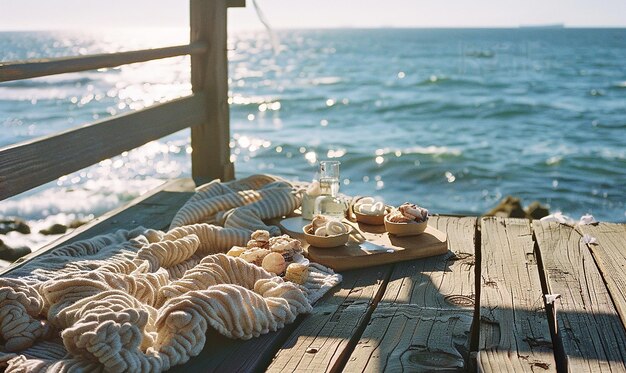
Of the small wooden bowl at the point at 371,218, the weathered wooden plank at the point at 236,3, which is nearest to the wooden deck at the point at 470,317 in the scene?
the small wooden bowl at the point at 371,218

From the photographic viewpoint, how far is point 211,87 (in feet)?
16.0

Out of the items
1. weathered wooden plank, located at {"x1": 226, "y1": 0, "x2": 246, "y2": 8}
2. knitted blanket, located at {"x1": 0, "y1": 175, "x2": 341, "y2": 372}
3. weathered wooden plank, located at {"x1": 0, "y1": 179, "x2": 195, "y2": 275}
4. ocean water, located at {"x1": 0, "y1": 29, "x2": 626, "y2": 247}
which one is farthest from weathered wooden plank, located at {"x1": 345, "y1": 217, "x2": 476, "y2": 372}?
weathered wooden plank, located at {"x1": 226, "y1": 0, "x2": 246, "y2": 8}

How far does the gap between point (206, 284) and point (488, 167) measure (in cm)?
1111

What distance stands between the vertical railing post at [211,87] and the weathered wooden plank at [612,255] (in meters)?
2.26

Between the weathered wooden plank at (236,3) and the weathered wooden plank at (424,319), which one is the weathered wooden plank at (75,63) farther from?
the weathered wooden plank at (424,319)

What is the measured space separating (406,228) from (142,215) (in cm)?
148

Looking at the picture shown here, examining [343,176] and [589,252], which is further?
[343,176]

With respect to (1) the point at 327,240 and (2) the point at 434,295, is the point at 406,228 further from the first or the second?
(2) the point at 434,295

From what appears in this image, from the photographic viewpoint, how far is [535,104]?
68.7 feet

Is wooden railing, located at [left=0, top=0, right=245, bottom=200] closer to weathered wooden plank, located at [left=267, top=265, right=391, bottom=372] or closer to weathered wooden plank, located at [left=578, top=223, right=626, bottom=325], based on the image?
weathered wooden plank, located at [left=267, top=265, right=391, bottom=372]

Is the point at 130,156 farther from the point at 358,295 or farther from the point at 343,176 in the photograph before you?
the point at 358,295

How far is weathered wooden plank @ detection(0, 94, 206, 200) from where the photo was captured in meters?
3.21

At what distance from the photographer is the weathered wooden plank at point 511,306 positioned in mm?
2244

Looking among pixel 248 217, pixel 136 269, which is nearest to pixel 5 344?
pixel 136 269
